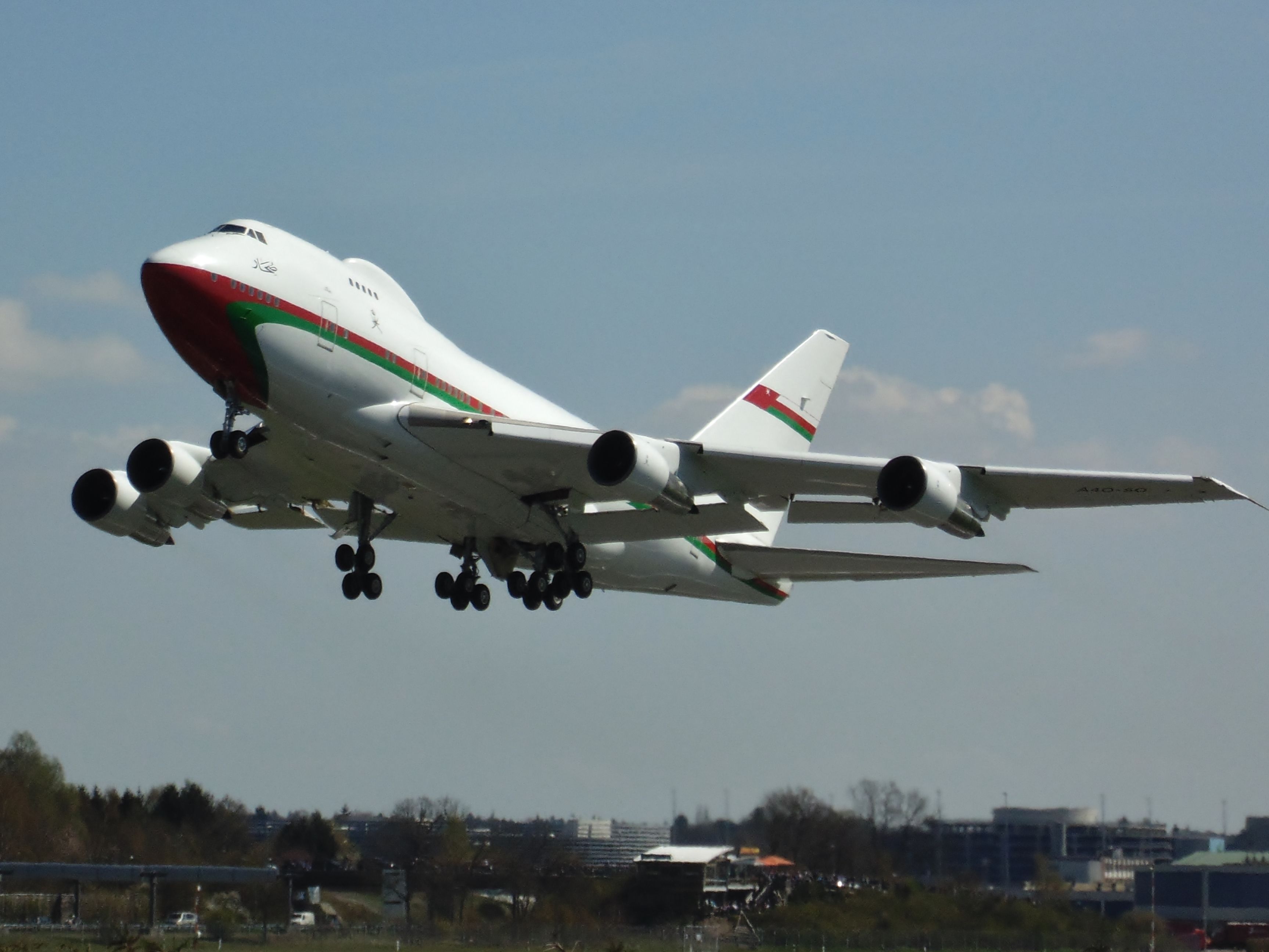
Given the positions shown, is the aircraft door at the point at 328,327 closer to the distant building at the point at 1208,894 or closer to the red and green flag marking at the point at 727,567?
the red and green flag marking at the point at 727,567

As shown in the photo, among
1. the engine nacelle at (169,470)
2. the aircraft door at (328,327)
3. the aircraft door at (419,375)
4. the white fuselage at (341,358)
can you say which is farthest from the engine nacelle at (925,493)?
the engine nacelle at (169,470)

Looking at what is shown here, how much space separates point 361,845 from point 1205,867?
25.3 m

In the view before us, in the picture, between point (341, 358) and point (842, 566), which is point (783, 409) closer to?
point (842, 566)

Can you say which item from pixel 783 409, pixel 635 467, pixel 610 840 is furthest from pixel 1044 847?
pixel 635 467

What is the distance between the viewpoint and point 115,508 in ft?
112

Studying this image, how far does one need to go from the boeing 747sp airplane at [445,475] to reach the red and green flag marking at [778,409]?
444cm

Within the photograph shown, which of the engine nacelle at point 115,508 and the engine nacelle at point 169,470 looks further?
the engine nacelle at point 115,508

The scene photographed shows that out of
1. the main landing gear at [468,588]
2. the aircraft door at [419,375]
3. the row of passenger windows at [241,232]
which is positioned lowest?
the main landing gear at [468,588]

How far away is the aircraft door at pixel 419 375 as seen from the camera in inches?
1143

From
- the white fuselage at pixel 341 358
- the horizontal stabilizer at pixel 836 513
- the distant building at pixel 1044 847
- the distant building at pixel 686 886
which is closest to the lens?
the white fuselage at pixel 341 358

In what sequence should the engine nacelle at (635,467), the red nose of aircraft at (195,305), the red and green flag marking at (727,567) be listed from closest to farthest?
the red nose of aircraft at (195,305), the engine nacelle at (635,467), the red and green flag marking at (727,567)

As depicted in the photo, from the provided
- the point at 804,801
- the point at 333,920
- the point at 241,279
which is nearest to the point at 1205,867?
the point at 804,801

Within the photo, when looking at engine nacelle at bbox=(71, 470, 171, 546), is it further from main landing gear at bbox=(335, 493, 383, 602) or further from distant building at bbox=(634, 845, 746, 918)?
distant building at bbox=(634, 845, 746, 918)

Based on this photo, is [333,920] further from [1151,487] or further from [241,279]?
[1151,487]
